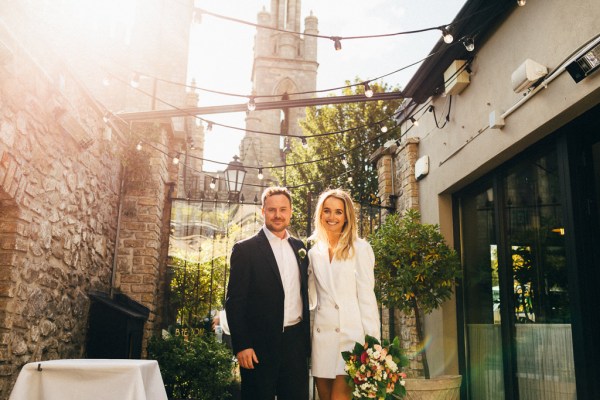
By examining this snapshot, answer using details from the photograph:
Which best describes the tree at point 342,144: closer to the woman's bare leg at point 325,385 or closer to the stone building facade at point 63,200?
the stone building facade at point 63,200

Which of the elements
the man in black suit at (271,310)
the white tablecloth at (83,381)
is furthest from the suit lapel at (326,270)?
the white tablecloth at (83,381)

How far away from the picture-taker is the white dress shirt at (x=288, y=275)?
262 cm

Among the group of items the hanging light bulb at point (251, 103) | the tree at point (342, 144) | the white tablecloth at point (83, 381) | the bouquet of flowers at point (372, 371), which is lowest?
the white tablecloth at point (83, 381)

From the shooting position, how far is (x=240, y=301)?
2.58m

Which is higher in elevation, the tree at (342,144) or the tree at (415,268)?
the tree at (342,144)

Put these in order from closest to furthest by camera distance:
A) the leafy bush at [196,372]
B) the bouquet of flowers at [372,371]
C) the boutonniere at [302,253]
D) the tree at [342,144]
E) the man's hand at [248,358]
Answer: the bouquet of flowers at [372,371]
the man's hand at [248,358]
the boutonniere at [302,253]
the leafy bush at [196,372]
the tree at [342,144]

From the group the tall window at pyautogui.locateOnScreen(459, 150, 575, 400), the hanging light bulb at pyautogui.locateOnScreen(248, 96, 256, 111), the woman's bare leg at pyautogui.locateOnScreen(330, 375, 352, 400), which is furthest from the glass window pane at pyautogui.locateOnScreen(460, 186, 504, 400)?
the hanging light bulb at pyautogui.locateOnScreen(248, 96, 256, 111)

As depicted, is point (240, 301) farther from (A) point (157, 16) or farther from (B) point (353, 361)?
(A) point (157, 16)

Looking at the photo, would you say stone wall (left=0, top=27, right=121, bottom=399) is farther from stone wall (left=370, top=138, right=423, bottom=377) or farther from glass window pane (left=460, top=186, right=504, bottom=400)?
glass window pane (left=460, top=186, right=504, bottom=400)

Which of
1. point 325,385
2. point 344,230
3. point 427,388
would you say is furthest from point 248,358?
point 427,388

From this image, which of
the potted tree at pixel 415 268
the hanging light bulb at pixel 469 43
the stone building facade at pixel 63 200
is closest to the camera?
the stone building facade at pixel 63 200

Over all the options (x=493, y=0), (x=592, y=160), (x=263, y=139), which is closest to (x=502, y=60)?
(x=493, y=0)

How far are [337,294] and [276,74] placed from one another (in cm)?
2668

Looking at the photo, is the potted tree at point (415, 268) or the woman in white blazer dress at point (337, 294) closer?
the woman in white blazer dress at point (337, 294)
